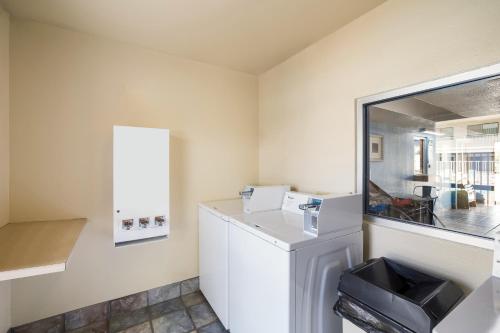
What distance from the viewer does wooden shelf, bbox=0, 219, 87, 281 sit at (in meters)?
1.06

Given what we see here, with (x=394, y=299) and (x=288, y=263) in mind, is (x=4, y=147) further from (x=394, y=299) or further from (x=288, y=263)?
(x=394, y=299)

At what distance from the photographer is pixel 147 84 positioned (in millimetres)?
2156

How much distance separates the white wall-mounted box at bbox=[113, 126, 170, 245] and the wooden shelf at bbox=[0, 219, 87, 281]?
1.06ft

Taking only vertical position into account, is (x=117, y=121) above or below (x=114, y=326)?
above

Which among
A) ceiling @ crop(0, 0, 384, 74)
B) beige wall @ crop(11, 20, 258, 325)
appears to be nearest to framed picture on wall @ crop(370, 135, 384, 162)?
ceiling @ crop(0, 0, 384, 74)

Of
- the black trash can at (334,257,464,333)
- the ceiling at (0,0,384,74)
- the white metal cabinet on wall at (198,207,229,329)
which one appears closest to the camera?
the black trash can at (334,257,464,333)

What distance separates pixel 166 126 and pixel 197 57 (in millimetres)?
791

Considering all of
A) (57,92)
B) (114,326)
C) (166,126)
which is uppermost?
(57,92)

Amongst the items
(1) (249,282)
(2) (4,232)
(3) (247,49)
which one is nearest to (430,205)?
(1) (249,282)

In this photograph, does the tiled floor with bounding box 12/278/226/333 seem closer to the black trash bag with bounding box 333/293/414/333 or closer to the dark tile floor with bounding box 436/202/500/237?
the black trash bag with bounding box 333/293/414/333

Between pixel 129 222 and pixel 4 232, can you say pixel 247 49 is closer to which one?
pixel 129 222

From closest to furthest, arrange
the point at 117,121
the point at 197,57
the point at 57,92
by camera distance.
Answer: the point at 57,92
the point at 117,121
the point at 197,57

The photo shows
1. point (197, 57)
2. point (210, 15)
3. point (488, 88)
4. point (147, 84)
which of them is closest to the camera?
point (488, 88)

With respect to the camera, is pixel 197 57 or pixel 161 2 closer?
pixel 161 2
